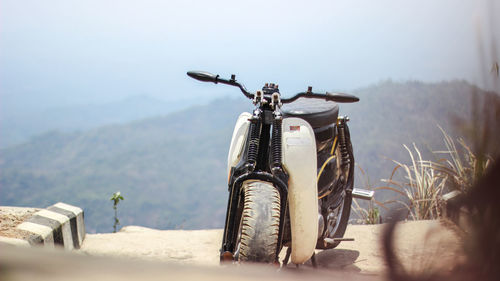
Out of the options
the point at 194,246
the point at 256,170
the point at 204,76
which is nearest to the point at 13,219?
the point at 194,246

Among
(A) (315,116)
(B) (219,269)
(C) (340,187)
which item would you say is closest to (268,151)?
(A) (315,116)

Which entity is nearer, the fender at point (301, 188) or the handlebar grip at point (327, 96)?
the fender at point (301, 188)

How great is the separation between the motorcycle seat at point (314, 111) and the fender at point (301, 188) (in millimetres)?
378

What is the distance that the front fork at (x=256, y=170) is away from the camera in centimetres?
160

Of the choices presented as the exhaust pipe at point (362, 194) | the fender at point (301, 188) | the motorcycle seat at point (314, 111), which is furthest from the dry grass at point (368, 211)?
the fender at point (301, 188)

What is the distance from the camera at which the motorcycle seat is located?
216 centimetres

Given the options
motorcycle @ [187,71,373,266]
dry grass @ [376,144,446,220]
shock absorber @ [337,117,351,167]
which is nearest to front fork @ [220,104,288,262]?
motorcycle @ [187,71,373,266]

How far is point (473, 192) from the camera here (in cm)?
35

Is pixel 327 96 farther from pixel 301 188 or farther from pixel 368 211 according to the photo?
pixel 368 211

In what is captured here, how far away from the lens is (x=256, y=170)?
166cm

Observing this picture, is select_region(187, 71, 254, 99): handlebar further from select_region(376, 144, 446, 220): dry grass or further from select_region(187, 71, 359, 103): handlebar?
select_region(376, 144, 446, 220): dry grass

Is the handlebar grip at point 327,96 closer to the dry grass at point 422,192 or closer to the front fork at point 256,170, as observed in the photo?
the front fork at point 256,170

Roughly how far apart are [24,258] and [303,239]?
1.49 meters

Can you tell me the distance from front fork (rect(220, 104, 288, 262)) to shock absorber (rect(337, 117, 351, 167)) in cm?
87
